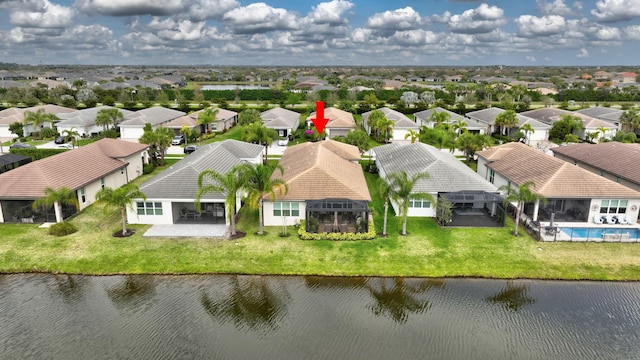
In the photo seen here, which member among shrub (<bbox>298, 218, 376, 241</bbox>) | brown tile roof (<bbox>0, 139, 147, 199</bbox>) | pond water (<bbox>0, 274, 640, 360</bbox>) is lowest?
pond water (<bbox>0, 274, 640, 360</bbox>)

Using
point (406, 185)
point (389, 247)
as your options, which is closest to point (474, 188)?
point (406, 185)

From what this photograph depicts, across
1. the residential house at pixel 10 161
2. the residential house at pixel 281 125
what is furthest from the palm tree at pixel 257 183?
the residential house at pixel 281 125

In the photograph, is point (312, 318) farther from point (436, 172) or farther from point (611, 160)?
point (611, 160)

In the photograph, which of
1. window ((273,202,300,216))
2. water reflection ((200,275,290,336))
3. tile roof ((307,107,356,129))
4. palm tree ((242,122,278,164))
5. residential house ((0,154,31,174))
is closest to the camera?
water reflection ((200,275,290,336))

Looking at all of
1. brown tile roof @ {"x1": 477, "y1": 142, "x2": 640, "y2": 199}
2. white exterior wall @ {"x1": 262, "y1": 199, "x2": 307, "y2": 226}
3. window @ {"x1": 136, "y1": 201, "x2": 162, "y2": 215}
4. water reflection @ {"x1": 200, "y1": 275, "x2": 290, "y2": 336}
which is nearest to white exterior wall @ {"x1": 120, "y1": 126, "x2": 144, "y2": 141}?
window @ {"x1": 136, "y1": 201, "x2": 162, "y2": 215}

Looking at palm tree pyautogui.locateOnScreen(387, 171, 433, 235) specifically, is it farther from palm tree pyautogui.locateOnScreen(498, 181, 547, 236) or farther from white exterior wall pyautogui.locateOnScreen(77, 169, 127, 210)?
white exterior wall pyautogui.locateOnScreen(77, 169, 127, 210)

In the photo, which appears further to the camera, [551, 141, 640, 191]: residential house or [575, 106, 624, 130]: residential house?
[575, 106, 624, 130]: residential house
